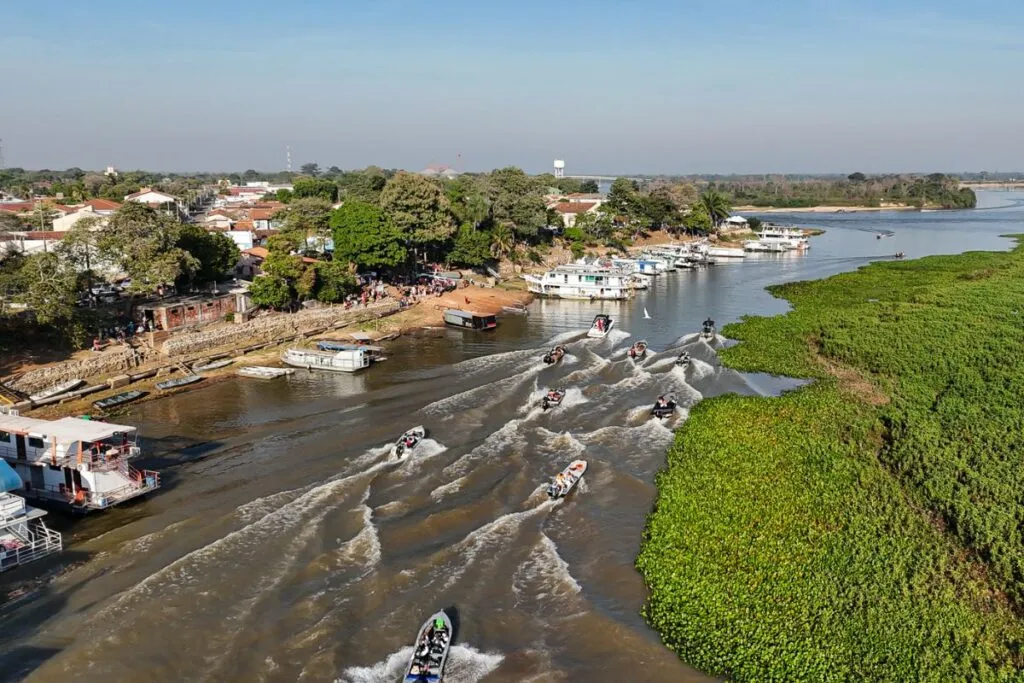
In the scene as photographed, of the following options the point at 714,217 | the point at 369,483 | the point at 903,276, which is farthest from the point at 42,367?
the point at 714,217

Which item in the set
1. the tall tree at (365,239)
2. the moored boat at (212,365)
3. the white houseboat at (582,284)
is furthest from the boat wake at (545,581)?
the white houseboat at (582,284)

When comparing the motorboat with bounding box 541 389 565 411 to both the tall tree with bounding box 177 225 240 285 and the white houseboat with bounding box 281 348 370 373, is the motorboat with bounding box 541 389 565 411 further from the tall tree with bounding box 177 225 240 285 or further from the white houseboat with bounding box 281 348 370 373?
the tall tree with bounding box 177 225 240 285

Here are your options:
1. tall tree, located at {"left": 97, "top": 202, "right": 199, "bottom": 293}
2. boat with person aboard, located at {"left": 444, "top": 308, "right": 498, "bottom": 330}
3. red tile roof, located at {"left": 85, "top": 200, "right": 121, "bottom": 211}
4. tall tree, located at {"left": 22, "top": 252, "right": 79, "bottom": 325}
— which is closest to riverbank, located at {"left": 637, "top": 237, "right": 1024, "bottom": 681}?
boat with person aboard, located at {"left": 444, "top": 308, "right": 498, "bottom": 330}

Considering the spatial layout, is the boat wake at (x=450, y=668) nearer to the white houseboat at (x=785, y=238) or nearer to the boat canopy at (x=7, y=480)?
the boat canopy at (x=7, y=480)

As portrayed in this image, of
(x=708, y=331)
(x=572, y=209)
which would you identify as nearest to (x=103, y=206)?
(x=708, y=331)

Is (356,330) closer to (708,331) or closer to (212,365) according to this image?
(212,365)
